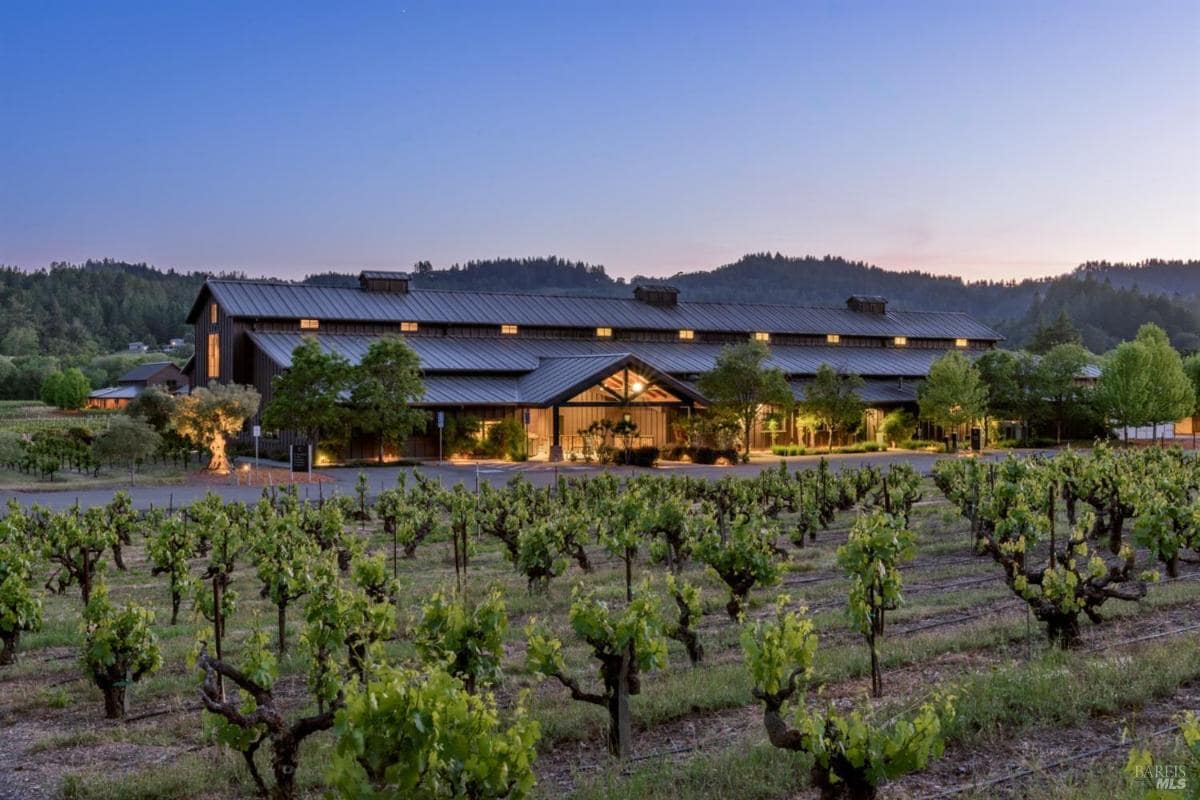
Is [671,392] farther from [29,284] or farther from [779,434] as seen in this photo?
[29,284]

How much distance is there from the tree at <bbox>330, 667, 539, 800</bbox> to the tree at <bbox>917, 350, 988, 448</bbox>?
53862mm

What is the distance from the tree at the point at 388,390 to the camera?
143 feet

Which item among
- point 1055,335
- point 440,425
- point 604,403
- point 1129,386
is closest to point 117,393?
point 440,425

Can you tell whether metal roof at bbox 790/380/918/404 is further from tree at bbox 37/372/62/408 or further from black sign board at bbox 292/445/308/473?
tree at bbox 37/372/62/408

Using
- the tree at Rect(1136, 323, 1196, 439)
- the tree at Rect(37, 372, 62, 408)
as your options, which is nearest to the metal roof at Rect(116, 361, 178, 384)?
the tree at Rect(37, 372, 62, 408)

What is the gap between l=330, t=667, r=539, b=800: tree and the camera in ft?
20.4

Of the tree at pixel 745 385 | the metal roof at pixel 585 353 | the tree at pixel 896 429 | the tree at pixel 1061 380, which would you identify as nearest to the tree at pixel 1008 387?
the tree at pixel 1061 380

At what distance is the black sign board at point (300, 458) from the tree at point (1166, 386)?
1927 inches

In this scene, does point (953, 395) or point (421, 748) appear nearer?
point (421, 748)

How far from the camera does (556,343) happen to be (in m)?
62.2

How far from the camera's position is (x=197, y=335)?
5966 cm

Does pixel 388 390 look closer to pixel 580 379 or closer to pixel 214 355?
pixel 580 379

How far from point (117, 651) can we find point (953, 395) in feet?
172

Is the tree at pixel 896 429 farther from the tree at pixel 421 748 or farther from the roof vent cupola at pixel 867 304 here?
the tree at pixel 421 748
